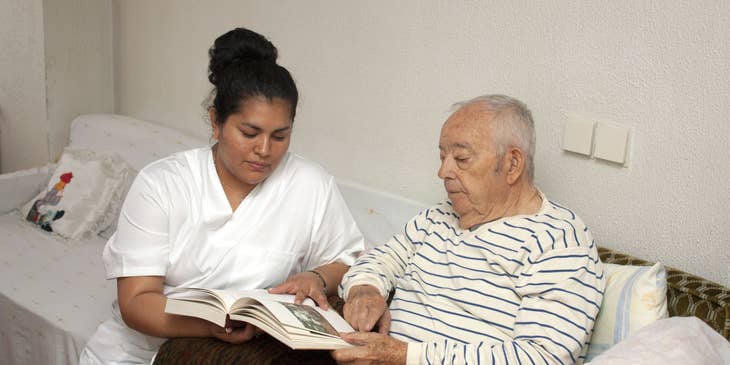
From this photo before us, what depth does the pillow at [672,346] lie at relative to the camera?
4.27 ft

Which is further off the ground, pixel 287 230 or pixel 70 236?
pixel 287 230

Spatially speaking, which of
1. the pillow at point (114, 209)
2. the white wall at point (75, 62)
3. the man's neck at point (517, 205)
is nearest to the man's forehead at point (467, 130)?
the man's neck at point (517, 205)

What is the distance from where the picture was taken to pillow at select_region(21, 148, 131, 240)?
2.88 metres

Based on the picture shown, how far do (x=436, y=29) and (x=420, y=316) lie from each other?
0.90 m

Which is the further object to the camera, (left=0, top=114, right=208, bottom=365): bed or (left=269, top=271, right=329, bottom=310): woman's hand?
(left=0, top=114, right=208, bottom=365): bed

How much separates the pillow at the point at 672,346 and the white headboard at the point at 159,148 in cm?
99

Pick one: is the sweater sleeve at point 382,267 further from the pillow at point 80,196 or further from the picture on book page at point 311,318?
the pillow at point 80,196

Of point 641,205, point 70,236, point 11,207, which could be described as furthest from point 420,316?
point 11,207

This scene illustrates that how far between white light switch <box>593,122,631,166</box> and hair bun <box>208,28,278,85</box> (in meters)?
0.82

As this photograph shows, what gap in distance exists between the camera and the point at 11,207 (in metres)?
3.09

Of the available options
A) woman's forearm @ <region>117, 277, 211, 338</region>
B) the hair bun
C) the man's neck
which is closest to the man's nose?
the man's neck

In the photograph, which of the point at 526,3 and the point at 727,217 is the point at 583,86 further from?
the point at 727,217

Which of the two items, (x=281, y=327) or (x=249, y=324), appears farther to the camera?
(x=249, y=324)

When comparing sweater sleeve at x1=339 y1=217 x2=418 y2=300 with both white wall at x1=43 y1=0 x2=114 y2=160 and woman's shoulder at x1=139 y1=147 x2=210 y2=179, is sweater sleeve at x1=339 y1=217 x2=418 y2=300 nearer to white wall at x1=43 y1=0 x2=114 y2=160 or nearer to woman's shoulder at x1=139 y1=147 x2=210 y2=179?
woman's shoulder at x1=139 y1=147 x2=210 y2=179
